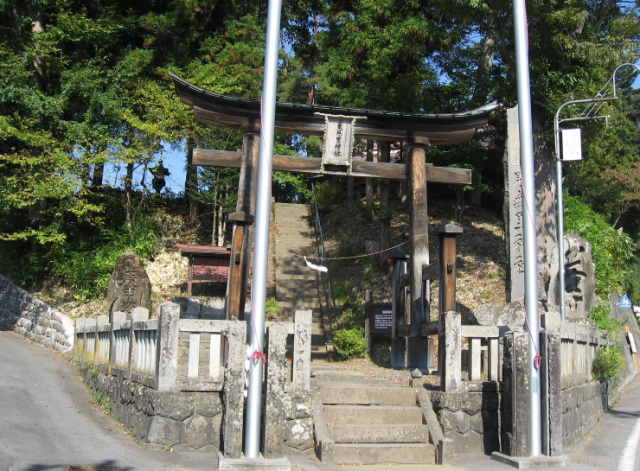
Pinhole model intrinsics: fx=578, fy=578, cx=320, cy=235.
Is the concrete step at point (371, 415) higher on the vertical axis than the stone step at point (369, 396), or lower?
lower

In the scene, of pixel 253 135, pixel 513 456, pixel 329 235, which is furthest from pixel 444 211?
pixel 513 456

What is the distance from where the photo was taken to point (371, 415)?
7914mm

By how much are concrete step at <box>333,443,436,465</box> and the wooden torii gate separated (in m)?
A: 4.07

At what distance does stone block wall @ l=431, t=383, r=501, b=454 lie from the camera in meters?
7.91

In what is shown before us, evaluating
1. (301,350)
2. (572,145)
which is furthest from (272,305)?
(301,350)

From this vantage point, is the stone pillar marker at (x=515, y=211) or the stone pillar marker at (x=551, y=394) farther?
the stone pillar marker at (x=515, y=211)

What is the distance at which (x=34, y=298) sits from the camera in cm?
1817

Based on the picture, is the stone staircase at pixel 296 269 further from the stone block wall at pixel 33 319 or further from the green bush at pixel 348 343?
the stone block wall at pixel 33 319

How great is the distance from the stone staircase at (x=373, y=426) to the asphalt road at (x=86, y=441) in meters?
0.23

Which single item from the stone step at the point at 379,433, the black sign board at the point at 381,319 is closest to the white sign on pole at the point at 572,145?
the black sign board at the point at 381,319

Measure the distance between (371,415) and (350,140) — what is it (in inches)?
240

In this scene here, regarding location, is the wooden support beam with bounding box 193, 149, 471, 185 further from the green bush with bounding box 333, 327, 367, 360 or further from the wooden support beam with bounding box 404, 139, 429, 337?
the green bush with bounding box 333, 327, 367, 360

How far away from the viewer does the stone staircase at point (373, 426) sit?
7258 millimetres

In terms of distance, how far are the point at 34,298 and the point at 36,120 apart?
5.66m
